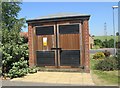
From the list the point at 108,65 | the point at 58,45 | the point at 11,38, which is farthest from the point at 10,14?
the point at 108,65

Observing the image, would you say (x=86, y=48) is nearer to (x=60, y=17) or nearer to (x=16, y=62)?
(x=60, y=17)

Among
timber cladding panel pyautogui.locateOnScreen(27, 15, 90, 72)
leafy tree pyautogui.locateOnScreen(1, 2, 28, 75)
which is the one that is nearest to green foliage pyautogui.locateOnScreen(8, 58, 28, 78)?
leafy tree pyautogui.locateOnScreen(1, 2, 28, 75)

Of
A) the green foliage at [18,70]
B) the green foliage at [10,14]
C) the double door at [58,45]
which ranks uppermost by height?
the green foliage at [10,14]

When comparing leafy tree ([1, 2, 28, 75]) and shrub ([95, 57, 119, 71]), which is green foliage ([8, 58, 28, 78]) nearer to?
leafy tree ([1, 2, 28, 75])

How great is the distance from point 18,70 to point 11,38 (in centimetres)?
273

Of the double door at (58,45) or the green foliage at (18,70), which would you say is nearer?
the green foliage at (18,70)

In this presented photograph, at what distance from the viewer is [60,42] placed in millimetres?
15531

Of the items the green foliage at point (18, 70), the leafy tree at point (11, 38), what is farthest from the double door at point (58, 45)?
the green foliage at point (18, 70)

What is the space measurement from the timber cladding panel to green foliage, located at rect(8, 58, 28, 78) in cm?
151

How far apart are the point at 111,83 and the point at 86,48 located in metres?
4.15

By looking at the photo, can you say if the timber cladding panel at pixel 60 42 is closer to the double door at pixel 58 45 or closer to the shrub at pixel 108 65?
the double door at pixel 58 45

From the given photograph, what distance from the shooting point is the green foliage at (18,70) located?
13664 millimetres

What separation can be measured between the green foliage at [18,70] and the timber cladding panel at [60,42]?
4.97ft

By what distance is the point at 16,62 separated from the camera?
48.4ft
